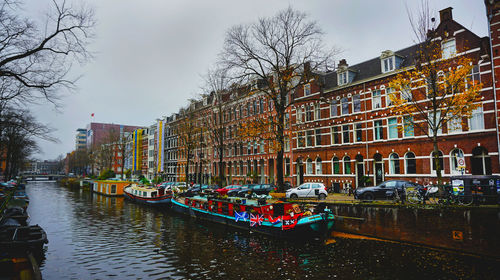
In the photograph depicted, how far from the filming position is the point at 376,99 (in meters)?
34.5

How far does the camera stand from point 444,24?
29.3 meters

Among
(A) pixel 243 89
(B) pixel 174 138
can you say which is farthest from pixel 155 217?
(B) pixel 174 138

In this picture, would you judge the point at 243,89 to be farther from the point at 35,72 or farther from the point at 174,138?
the point at 174,138

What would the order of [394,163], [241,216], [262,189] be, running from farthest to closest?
1. [262,189]
2. [394,163]
3. [241,216]

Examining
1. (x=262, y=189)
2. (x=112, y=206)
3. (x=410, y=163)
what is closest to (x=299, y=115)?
(x=262, y=189)

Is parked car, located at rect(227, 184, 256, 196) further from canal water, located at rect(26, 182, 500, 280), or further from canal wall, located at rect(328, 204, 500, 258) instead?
canal wall, located at rect(328, 204, 500, 258)

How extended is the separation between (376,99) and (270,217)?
2350 centimetres

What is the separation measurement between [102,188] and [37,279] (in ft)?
167

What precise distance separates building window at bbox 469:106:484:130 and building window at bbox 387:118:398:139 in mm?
6857

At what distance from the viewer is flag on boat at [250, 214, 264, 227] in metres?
18.2

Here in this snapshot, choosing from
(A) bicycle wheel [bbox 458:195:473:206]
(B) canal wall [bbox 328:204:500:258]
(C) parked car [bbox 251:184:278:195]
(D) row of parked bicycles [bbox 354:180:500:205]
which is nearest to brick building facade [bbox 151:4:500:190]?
(D) row of parked bicycles [bbox 354:180:500:205]

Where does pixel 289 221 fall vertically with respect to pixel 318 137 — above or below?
below

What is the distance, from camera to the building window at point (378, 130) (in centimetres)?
3400

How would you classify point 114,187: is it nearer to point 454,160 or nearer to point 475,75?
point 454,160
